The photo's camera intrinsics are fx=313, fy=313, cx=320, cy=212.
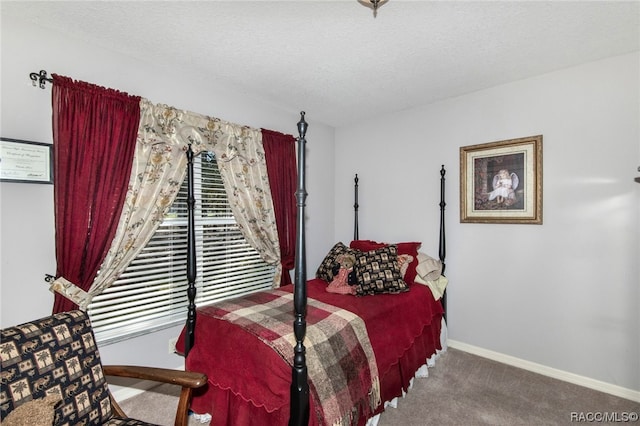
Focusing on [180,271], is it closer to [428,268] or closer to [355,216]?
[355,216]

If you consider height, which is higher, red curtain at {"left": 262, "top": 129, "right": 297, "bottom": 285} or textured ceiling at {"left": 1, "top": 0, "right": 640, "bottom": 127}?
textured ceiling at {"left": 1, "top": 0, "right": 640, "bottom": 127}

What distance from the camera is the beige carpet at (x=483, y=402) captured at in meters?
2.05

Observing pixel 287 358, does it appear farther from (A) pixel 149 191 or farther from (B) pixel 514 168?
(B) pixel 514 168

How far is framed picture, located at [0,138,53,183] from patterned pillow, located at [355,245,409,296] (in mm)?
2244

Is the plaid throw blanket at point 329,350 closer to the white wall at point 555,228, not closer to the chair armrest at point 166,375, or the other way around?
the chair armrest at point 166,375

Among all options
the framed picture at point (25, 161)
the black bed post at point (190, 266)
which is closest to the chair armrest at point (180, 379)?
the black bed post at point (190, 266)

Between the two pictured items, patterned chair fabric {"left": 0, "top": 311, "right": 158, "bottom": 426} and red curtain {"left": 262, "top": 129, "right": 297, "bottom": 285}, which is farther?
red curtain {"left": 262, "top": 129, "right": 297, "bottom": 285}

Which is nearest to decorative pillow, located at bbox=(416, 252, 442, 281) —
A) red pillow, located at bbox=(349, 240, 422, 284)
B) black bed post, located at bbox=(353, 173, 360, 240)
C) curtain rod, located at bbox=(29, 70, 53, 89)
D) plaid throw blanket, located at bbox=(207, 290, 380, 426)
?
red pillow, located at bbox=(349, 240, 422, 284)

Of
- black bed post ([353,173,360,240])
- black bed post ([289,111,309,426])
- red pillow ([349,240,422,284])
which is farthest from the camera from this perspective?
black bed post ([353,173,360,240])


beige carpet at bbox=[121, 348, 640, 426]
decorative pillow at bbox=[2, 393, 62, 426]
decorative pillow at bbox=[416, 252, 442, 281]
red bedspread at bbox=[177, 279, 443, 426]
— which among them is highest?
decorative pillow at bbox=[416, 252, 442, 281]

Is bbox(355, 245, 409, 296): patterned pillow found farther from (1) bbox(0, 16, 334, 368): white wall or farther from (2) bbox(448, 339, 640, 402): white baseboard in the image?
(1) bbox(0, 16, 334, 368): white wall

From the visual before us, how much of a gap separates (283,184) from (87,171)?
1689mm

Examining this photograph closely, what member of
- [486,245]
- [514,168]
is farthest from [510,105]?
[486,245]

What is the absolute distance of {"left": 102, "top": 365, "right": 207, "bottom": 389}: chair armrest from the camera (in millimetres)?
1389
